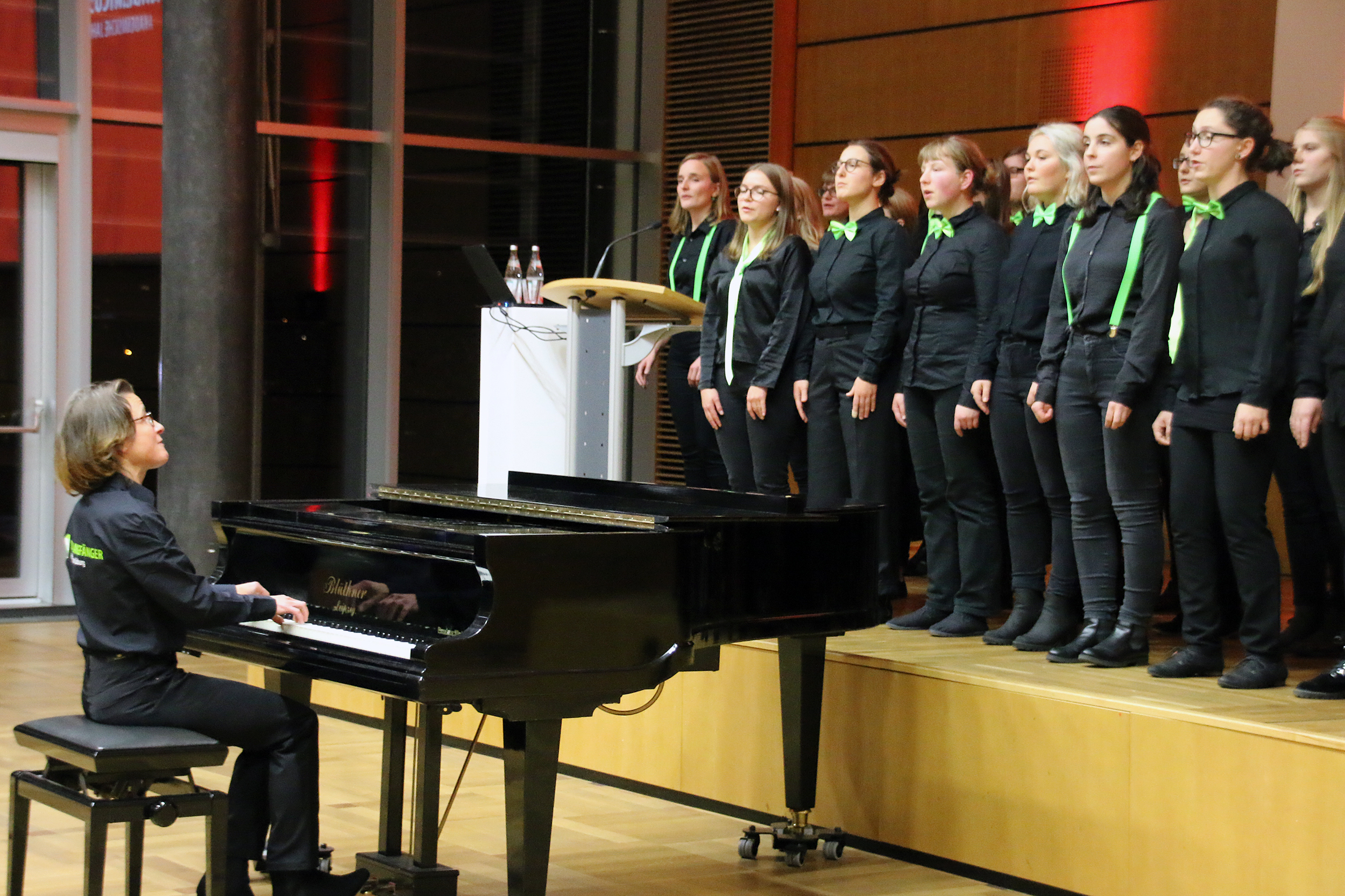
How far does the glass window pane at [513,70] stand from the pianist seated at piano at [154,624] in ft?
18.6

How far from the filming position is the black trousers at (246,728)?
3070 millimetres

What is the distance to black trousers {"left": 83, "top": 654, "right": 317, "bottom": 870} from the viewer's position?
3.07 meters

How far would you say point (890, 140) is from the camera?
779 centimetres

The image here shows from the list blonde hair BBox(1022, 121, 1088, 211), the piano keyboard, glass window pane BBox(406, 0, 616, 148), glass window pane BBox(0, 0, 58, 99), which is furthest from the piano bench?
glass window pane BBox(406, 0, 616, 148)

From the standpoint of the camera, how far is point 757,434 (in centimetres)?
509

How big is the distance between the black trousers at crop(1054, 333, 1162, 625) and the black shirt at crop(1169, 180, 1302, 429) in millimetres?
163

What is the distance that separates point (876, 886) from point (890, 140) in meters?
4.74

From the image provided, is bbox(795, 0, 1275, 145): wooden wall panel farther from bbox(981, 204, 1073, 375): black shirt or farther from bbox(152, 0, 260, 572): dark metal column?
bbox(152, 0, 260, 572): dark metal column

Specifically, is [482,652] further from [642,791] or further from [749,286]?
[749,286]

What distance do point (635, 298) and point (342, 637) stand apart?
217 cm

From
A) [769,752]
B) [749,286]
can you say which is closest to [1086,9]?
[749,286]

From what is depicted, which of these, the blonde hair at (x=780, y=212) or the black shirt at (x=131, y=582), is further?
the blonde hair at (x=780, y=212)

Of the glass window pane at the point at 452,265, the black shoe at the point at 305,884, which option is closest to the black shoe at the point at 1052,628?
the black shoe at the point at 305,884

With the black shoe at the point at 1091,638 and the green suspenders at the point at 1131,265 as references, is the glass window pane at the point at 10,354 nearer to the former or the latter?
the black shoe at the point at 1091,638
